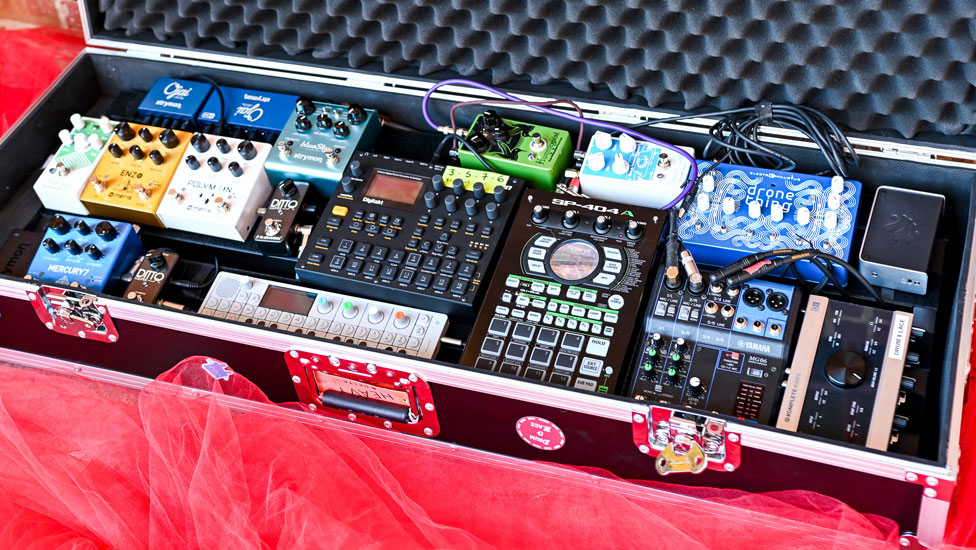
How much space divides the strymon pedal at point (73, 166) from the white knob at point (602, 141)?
119 centimetres

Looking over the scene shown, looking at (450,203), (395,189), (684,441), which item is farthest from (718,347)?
(395,189)

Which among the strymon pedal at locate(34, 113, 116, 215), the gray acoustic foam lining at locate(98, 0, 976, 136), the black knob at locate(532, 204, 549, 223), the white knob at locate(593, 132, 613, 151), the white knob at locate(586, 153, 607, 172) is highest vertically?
the gray acoustic foam lining at locate(98, 0, 976, 136)

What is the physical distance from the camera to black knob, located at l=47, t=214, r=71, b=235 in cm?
212

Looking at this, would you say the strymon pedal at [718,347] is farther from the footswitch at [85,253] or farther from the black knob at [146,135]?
the black knob at [146,135]

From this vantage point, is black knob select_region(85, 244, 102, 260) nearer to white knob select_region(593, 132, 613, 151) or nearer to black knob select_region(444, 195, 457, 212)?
black knob select_region(444, 195, 457, 212)

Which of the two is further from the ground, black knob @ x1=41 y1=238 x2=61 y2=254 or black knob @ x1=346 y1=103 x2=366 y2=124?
black knob @ x1=346 y1=103 x2=366 y2=124

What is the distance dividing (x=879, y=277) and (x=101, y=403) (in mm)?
1609

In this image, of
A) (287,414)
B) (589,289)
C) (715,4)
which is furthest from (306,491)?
(715,4)

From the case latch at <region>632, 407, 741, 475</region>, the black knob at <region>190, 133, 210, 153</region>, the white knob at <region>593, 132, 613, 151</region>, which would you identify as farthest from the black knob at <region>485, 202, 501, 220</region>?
the black knob at <region>190, 133, 210, 153</region>

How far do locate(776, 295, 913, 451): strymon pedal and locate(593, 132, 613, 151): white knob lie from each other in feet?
1.86

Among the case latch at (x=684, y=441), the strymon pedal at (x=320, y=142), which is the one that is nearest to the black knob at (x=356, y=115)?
the strymon pedal at (x=320, y=142)

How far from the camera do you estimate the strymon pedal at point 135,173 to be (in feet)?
7.13

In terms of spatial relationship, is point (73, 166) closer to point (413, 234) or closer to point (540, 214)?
point (413, 234)

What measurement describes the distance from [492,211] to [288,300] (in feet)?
1.55
